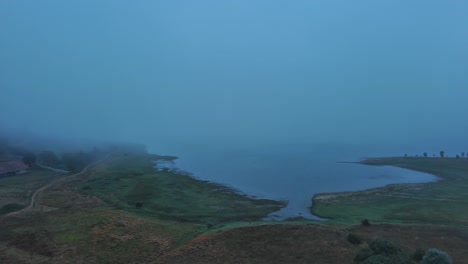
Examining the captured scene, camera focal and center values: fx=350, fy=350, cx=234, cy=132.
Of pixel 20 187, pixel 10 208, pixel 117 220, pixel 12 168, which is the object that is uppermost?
pixel 12 168

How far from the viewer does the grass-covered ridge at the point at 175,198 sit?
58906 millimetres

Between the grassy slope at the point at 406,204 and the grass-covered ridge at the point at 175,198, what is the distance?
11.9 m

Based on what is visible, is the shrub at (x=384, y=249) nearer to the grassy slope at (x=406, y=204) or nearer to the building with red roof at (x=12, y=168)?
the grassy slope at (x=406, y=204)

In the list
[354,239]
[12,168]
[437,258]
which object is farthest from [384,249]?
[12,168]

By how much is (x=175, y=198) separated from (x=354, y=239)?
39.8 m

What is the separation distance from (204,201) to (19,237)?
3318cm

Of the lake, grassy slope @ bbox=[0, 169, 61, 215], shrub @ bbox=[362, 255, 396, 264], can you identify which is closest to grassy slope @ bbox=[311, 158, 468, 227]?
the lake

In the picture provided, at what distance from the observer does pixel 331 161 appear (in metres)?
136

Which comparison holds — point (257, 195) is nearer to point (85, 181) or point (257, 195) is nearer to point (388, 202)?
point (388, 202)

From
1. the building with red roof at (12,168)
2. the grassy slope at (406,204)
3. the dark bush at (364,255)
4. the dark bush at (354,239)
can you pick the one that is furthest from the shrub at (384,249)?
the building with red roof at (12,168)

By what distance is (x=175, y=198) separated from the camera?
71.7 m

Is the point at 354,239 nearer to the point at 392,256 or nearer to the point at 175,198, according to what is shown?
the point at 392,256

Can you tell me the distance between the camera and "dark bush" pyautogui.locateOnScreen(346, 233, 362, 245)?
41750 mm

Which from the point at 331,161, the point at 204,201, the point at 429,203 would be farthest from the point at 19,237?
the point at 331,161
